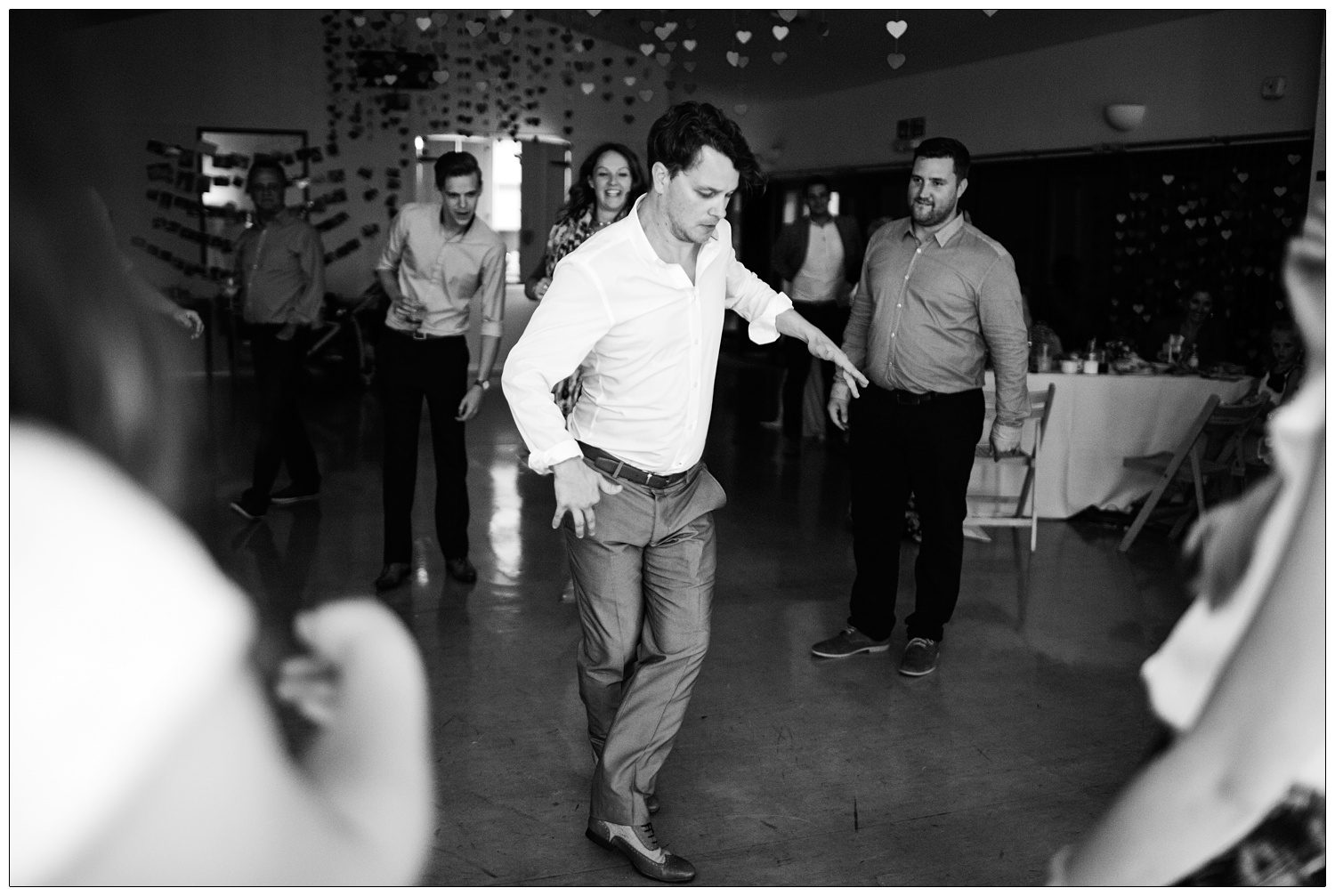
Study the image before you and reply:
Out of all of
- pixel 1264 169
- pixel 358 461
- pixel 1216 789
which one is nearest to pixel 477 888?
pixel 1216 789

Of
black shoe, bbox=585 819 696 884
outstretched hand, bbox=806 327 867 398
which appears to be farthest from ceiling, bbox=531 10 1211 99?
black shoe, bbox=585 819 696 884

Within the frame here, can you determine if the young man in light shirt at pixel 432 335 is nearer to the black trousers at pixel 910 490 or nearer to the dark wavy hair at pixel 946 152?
the black trousers at pixel 910 490

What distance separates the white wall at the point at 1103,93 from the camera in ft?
24.4

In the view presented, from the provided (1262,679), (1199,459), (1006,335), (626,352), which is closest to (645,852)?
(626,352)

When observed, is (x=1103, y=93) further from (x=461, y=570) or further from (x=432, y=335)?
(x=461, y=570)

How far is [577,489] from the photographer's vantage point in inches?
93.0

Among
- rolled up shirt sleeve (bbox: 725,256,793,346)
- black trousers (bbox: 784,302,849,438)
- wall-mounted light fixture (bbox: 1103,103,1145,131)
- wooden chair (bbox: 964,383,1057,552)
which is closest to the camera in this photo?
rolled up shirt sleeve (bbox: 725,256,793,346)

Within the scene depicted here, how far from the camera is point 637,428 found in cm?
Answer: 256

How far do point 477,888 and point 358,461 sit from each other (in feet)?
16.4

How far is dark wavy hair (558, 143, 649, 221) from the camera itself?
4164 millimetres

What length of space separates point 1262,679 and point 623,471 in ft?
4.53

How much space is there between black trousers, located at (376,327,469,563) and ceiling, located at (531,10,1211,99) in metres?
4.02

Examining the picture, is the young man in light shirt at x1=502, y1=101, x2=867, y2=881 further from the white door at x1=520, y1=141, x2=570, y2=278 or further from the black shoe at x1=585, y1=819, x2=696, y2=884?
the white door at x1=520, y1=141, x2=570, y2=278

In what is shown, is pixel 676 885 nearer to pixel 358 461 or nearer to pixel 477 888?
pixel 477 888
